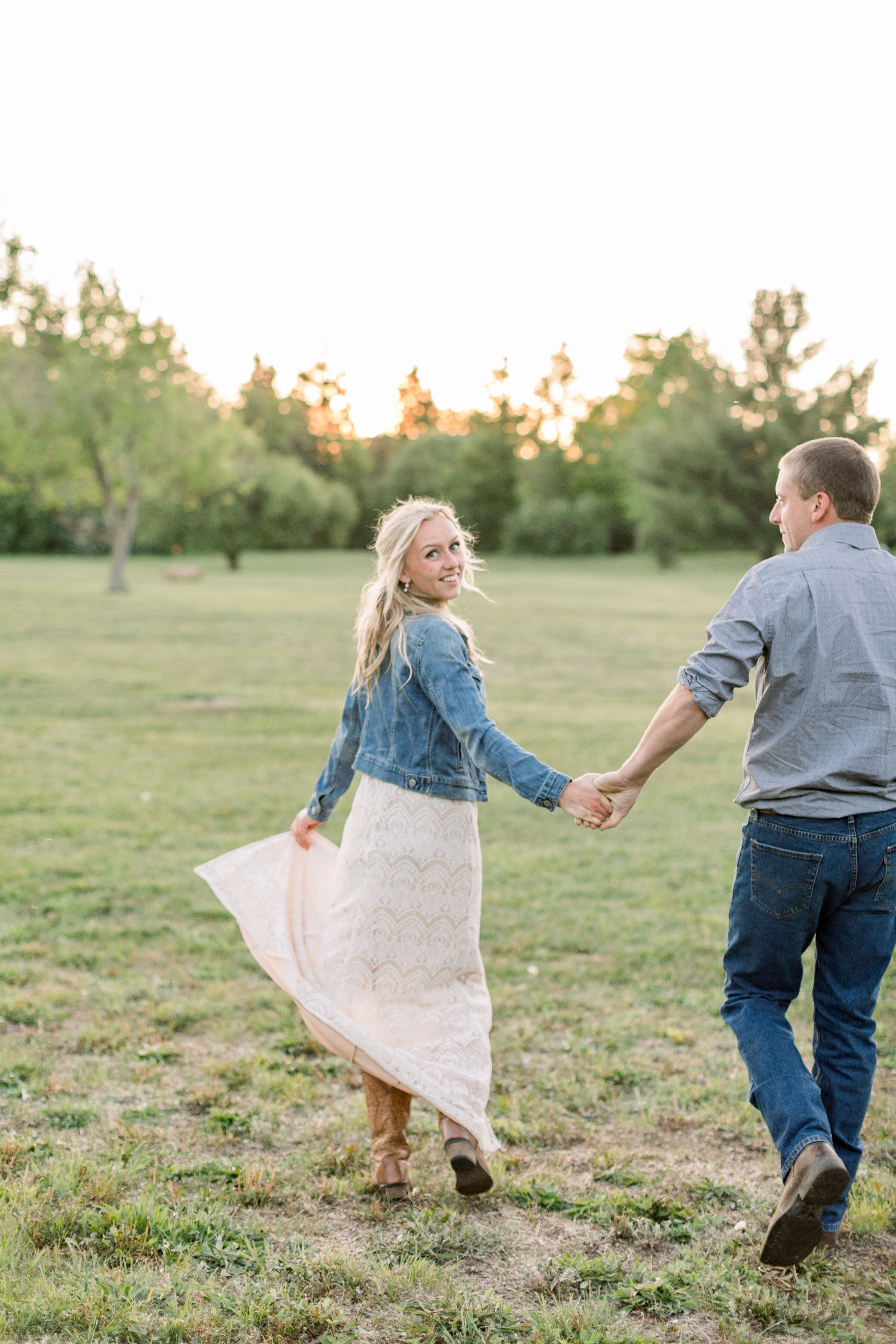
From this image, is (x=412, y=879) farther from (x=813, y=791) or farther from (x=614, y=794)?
(x=813, y=791)

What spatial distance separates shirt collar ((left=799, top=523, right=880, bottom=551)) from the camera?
298 cm

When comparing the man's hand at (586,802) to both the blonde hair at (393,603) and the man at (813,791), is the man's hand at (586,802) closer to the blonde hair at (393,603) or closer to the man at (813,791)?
the man at (813,791)

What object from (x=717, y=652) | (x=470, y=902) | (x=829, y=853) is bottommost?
(x=470, y=902)

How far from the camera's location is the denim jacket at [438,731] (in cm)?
316

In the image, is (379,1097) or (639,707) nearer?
(379,1097)

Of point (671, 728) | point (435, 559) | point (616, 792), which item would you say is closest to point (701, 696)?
point (671, 728)

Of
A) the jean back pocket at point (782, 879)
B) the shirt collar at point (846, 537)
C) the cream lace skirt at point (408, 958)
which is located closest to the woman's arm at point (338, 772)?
the cream lace skirt at point (408, 958)

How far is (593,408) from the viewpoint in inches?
3516

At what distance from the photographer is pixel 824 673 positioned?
2.89m

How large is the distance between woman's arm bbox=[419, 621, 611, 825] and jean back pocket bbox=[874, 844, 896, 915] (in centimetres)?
76

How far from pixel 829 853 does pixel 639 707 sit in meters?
12.5

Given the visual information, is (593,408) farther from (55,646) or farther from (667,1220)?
(667,1220)

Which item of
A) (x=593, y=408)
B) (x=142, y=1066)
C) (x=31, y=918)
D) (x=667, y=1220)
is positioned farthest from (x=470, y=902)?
(x=593, y=408)

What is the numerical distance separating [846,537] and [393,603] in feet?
4.40
